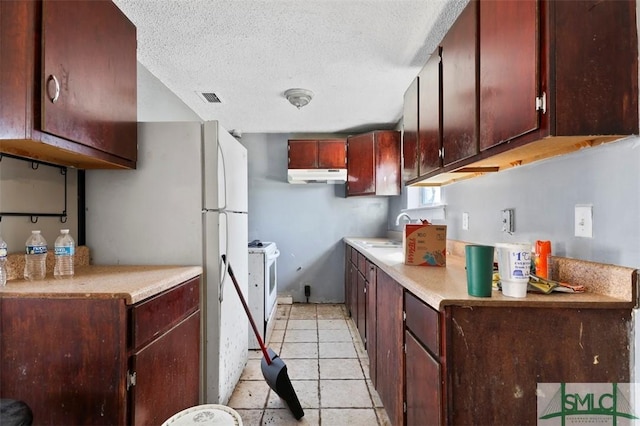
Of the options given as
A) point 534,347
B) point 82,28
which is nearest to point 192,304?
point 82,28

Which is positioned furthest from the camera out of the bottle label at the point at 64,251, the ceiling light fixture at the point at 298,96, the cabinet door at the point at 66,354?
the ceiling light fixture at the point at 298,96

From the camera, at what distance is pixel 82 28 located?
1309 millimetres

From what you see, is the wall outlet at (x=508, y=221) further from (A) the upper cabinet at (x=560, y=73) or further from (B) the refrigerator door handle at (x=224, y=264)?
(B) the refrigerator door handle at (x=224, y=264)

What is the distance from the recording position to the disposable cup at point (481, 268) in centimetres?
107

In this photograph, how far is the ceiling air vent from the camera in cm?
296

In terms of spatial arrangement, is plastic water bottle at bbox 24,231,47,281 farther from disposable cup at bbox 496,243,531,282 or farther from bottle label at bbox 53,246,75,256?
disposable cup at bbox 496,243,531,282

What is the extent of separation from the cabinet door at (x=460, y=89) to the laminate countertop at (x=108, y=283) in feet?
4.73

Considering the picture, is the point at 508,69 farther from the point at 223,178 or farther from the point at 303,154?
the point at 303,154

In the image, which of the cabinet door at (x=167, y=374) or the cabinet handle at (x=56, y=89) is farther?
the cabinet door at (x=167, y=374)

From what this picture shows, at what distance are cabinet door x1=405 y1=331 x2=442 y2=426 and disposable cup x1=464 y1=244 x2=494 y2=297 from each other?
0.29m

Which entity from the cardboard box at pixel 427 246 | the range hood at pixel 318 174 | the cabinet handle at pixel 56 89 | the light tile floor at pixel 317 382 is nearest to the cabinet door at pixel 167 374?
the light tile floor at pixel 317 382

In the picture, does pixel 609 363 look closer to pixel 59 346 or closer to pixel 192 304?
pixel 192 304

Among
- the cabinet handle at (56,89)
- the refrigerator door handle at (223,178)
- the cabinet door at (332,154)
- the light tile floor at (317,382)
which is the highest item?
the cabinet door at (332,154)

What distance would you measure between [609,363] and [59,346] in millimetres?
1839
